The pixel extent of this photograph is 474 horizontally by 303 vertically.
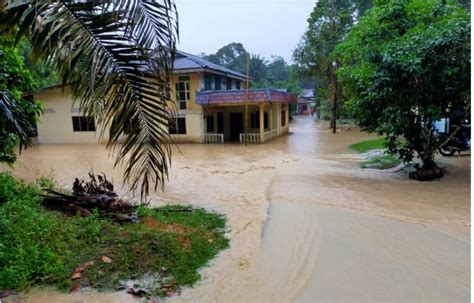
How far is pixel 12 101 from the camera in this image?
21.7 feet

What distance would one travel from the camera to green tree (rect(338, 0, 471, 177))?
8.41 metres

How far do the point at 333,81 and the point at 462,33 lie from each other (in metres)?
18.4

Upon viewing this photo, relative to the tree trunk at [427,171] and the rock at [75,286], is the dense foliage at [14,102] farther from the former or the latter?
the tree trunk at [427,171]

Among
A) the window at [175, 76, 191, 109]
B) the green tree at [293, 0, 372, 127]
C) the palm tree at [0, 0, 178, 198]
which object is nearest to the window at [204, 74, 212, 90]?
the window at [175, 76, 191, 109]

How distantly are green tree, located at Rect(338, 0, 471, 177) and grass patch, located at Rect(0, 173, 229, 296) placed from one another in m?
A: 5.83

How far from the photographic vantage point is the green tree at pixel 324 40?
25438 mm

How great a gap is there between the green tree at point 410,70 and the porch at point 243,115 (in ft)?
30.0

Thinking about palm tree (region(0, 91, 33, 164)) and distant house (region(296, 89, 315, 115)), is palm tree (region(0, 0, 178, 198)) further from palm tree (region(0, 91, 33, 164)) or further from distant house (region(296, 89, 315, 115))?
distant house (region(296, 89, 315, 115))

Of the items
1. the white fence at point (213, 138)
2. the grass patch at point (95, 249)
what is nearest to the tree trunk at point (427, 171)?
the grass patch at point (95, 249)

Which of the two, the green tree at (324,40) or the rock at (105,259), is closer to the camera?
the rock at (105,259)

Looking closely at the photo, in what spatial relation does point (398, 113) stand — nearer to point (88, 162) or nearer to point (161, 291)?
point (161, 291)

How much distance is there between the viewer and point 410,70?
8344 millimetres

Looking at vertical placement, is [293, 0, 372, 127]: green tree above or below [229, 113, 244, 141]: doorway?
above

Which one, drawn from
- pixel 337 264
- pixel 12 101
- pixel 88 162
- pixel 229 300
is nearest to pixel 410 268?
pixel 337 264
